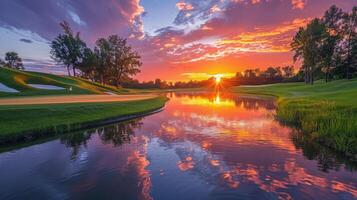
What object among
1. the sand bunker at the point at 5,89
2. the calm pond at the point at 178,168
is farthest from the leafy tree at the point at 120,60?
the calm pond at the point at 178,168

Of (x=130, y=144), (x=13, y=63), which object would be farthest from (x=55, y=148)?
(x=13, y=63)

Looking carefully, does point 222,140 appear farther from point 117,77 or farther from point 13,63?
point 13,63

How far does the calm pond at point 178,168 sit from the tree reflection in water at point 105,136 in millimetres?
69

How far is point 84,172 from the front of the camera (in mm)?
10391

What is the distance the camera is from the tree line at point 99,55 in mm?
79375

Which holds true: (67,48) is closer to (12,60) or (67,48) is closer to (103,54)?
(103,54)

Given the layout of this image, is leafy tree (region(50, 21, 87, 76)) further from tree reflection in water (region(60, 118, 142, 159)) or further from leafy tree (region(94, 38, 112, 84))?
tree reflection in water (region(60, 118, 142, 159))

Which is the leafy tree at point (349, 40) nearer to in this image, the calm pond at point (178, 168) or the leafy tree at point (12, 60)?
the calm pond at point (178, 168)

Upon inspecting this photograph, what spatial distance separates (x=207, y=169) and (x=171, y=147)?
160 inches

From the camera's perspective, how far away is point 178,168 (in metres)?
10.9

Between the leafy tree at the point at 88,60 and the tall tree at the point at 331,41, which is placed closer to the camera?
the tall tree at the point at 331,41

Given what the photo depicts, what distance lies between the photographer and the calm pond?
851 centimetres

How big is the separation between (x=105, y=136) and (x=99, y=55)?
7287 centimetres

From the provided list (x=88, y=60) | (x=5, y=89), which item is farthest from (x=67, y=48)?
(x=5, y=89)
